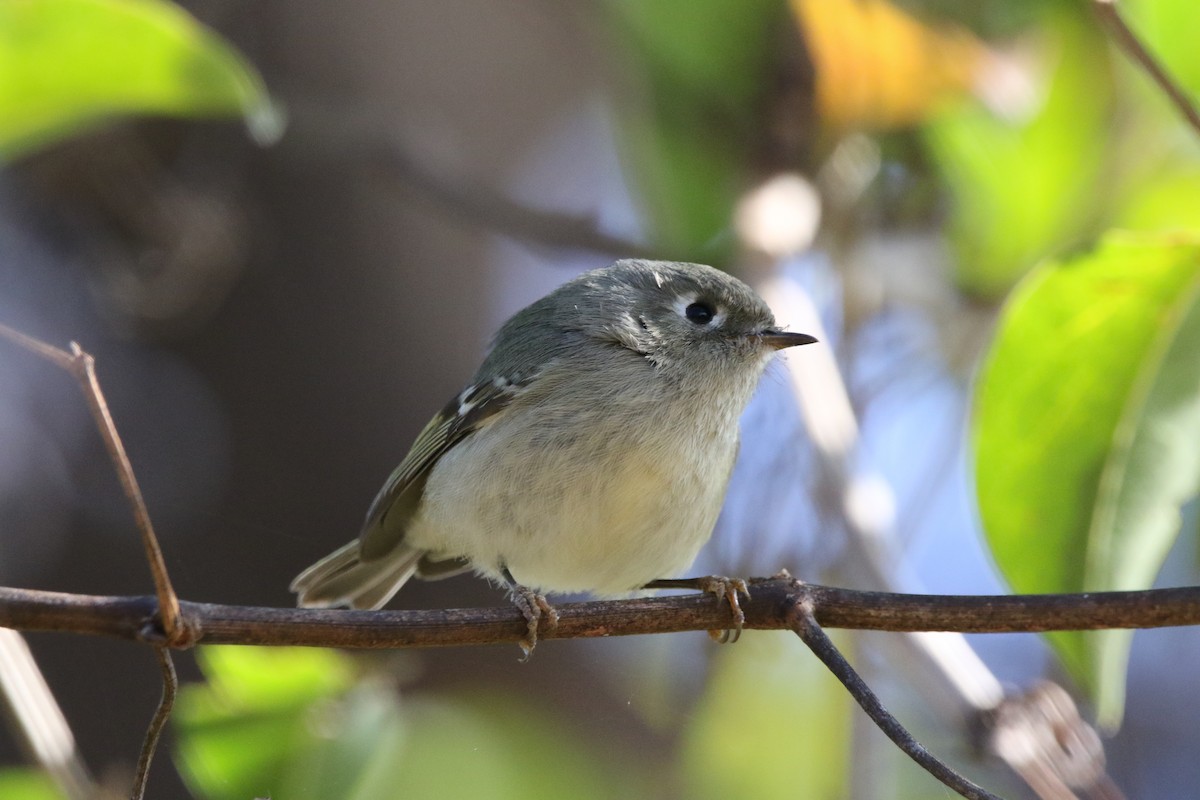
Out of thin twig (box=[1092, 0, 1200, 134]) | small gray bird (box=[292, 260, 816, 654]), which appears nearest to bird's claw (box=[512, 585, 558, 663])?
small gray bird (box=[292, 260, 816, 654])

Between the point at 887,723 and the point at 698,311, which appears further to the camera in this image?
the point at 698,311

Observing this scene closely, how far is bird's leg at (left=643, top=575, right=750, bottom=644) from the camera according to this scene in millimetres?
1428

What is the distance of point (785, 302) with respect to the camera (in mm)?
2682

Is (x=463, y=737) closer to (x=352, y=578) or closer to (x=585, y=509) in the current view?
(x=352, y=578)

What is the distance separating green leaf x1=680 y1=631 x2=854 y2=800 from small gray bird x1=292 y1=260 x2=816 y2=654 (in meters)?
0.76

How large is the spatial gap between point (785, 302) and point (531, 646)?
1315 mm

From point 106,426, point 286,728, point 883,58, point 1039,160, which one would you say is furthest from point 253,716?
point 1039,160

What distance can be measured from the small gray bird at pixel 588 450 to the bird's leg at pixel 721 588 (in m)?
0.01

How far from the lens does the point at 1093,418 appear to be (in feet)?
5.88

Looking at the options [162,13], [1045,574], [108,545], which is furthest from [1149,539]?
[108,545]

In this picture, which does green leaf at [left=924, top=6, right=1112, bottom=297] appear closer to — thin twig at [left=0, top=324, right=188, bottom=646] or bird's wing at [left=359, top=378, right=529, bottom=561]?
bird's wing at [left=359, top=378, right=529, bottom=561]

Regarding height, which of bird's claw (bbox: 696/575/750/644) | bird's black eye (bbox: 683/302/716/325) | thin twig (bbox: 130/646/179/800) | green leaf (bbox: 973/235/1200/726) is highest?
bird's black eye (bbox: 683/302/716/325)

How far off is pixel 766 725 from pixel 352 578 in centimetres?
116

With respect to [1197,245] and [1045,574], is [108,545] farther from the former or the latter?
[1197,245]
